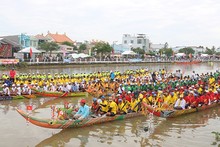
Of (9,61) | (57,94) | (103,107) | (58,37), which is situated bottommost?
(57,94)

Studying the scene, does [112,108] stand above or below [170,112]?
above

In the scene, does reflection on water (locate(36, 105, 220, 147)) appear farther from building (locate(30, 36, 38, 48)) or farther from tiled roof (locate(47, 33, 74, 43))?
tiled roof (locate(47, 33, 74, 43))

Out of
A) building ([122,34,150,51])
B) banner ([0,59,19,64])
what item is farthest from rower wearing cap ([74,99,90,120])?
building ([122,34,150,51])

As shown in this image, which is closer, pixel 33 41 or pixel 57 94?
pixel 57 94

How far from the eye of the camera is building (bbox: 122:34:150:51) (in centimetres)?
8688

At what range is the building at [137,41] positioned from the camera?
8688cm

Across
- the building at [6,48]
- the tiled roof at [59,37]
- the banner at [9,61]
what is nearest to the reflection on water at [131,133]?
the banner at [9,61]

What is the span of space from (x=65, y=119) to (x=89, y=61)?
118 ft

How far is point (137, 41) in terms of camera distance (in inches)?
3433

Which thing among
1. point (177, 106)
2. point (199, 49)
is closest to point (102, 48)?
point (177, 106)

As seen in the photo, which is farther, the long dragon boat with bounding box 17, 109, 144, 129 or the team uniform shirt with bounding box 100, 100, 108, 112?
the team uniform shirt with bounding box 100, 100, 108, 112

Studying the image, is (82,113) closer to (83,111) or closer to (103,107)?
(83,111)

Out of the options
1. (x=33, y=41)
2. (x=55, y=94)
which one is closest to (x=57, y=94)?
(x=55, y=94)

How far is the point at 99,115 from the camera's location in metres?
12.9
